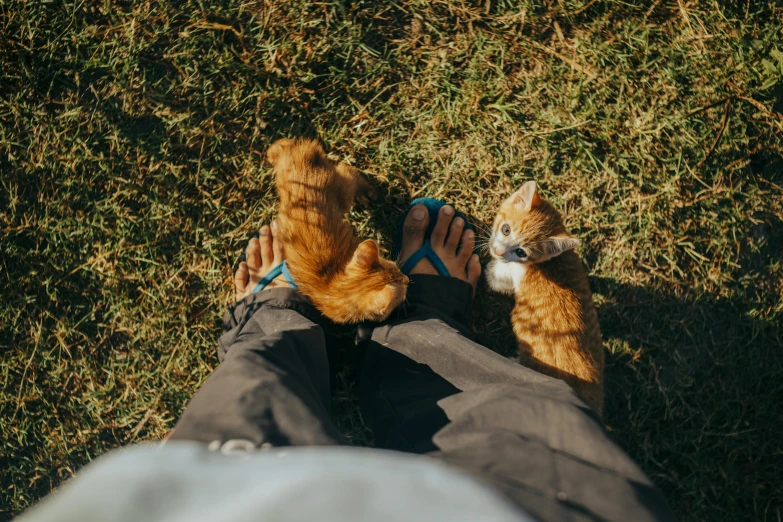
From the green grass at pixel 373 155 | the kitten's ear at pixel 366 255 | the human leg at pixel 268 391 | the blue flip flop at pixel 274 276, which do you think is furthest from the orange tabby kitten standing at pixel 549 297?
the blue flip flop at pixel 274 276

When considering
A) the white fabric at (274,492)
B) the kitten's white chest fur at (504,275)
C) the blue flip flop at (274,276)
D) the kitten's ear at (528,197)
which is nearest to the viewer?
the white fabric at (274,492)

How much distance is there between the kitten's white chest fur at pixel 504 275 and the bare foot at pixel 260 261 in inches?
46.4

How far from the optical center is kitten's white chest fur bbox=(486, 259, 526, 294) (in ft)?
8.48

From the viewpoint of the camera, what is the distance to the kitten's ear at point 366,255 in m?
2.27

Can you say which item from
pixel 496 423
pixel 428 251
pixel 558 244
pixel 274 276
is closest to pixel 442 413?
pixel 496 423

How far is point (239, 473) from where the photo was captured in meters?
1.07

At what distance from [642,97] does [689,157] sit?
44 cm

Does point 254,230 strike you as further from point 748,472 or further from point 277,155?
point 748,472

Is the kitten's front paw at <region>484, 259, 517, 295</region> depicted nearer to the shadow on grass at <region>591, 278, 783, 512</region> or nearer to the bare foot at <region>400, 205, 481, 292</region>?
the bare foot at <region>400, 205, 481, 292</region>

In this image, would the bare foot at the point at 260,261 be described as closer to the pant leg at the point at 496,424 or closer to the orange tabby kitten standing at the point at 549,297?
the pant leg at the point at 496,424

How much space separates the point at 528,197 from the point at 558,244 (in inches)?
11.3

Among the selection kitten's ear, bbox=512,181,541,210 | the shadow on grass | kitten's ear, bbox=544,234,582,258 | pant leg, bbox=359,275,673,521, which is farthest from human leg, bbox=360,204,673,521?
the shadow on grass

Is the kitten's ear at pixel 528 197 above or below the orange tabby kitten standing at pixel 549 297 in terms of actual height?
above

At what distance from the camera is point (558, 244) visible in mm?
2330
